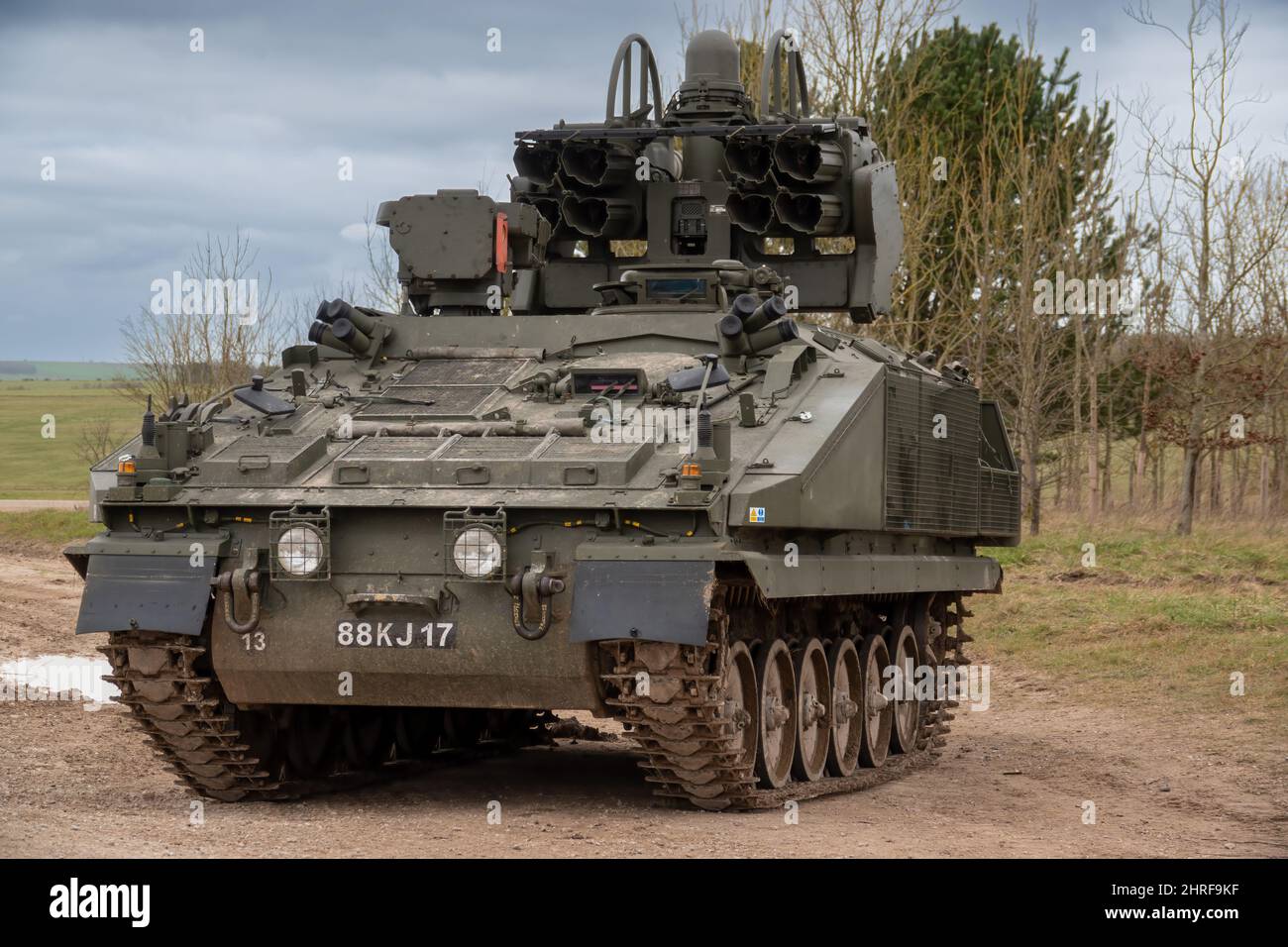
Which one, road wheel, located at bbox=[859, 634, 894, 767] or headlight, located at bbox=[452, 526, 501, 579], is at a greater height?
headlight, located at bbox=[452, 526, 501, 579]

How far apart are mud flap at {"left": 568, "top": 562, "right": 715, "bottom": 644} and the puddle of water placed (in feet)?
25.1

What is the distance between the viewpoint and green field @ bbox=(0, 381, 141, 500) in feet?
167

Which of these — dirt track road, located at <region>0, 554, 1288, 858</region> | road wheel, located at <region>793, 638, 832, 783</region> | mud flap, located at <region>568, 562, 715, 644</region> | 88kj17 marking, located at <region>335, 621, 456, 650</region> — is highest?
mud flap, located at <region>568, 562, 715, 644</region>

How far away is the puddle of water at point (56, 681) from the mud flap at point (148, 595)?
5704 mm

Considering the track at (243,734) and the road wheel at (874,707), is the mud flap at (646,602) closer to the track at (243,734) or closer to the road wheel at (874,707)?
the track at (243,734)

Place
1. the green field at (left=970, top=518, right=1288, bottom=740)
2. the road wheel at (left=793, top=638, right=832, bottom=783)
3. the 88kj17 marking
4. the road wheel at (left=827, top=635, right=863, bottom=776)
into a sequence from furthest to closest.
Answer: the green field at (left=970, top=518, right=1288, bottom=740) → the road wheel at (left=827, top=635, right=863, bottom=776) → the road wheel at (left=793, top=638, right=832, bottom=783) → the 88kj17 marking

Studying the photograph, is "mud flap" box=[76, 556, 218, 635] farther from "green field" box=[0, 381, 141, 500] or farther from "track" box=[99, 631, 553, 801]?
"green field" box=[0, 381, 141, 500]

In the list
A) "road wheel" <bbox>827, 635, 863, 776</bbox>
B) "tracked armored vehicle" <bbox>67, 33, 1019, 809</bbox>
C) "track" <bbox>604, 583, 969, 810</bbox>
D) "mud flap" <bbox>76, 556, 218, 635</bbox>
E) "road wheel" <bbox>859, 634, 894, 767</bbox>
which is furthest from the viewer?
"road wheel" <bbox>859, 634, 894, 767</bbox>

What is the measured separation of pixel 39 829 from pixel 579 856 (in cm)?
281

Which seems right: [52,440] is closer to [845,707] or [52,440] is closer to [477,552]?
[845,707]

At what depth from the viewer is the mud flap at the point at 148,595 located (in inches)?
444

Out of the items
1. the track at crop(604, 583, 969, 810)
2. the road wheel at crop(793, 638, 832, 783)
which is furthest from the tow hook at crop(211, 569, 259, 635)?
the road wheel at crop(793, 638, 832, 783)

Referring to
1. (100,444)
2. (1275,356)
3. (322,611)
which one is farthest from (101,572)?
(100,444)

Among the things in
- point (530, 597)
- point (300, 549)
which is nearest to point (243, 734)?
point (300, 549)
